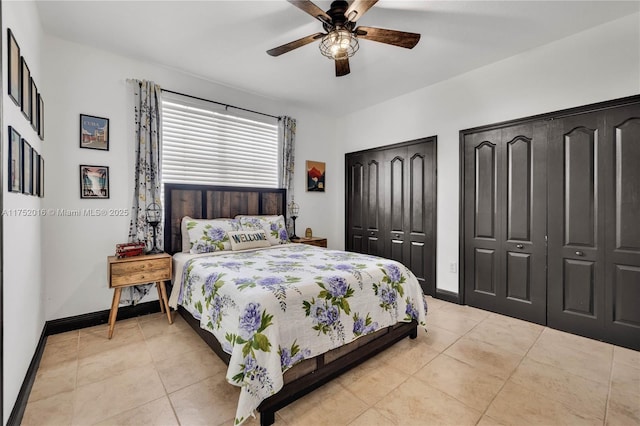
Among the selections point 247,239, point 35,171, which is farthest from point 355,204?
point 35,171

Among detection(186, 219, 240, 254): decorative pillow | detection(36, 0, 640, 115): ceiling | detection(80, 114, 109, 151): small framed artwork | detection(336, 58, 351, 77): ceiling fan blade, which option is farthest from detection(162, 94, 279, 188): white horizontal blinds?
detection(336, 58, 351, 77): ceiling fan blade

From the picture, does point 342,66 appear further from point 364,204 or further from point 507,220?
point 364,204

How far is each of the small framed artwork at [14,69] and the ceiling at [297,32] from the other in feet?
2.96

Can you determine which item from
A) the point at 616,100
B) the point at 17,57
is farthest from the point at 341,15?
the point at 616,100

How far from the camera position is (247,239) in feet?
11.1

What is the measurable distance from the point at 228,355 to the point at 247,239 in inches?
62.2

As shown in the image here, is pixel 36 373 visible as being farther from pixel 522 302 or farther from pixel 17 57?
pixel 522 302

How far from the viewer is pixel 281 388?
167 cm

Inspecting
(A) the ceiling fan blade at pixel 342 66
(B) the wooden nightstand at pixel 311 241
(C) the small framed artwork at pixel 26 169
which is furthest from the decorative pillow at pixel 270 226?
(A) the ceiling fan blade at pixel 342 66

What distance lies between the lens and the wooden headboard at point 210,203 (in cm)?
345

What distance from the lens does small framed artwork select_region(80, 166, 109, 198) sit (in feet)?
9.62

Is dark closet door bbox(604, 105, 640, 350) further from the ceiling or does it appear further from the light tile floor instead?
the ceiling

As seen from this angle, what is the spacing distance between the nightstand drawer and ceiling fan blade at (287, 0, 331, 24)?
260cm
